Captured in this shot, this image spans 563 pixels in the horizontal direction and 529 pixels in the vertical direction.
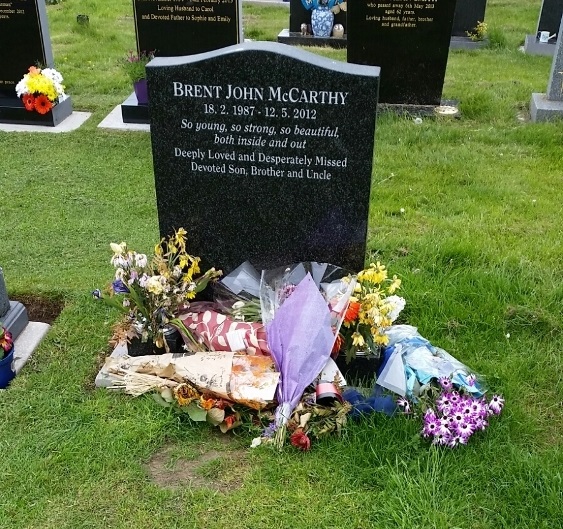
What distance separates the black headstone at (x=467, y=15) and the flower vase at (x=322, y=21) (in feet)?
Answer: 6.92

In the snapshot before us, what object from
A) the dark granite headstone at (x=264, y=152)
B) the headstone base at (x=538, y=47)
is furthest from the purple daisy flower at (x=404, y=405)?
the headstone base at (x=538, y=47)

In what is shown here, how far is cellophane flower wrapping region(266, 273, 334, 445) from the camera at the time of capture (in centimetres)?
299

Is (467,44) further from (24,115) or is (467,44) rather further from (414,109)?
(24,115)

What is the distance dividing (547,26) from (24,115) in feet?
25.9

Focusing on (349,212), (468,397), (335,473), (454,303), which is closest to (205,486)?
(335,473)

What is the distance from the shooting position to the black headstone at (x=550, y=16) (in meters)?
9.85

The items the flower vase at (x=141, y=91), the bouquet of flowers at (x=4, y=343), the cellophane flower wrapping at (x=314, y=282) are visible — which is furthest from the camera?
the flower vase at (x=141, y=91)

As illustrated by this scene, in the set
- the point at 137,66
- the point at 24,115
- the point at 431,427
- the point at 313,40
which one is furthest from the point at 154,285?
the point at 313,40

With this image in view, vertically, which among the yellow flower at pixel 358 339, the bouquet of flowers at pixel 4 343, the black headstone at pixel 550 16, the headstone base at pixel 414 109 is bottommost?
the bouquet of flowers at pixel 4 343

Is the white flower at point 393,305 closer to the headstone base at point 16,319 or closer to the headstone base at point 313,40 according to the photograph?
the headstone base at point 16,319

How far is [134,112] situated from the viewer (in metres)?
7.07

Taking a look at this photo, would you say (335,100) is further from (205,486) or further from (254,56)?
(205,486)

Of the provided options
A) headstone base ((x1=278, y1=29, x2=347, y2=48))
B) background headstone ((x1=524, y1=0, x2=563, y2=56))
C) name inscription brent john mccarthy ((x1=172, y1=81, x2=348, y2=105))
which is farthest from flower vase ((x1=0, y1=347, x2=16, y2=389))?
background headstone ((x1=524, y1=0, x2=563, y2=56))

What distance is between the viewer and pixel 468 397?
3.01 meters
